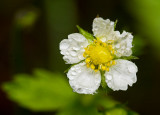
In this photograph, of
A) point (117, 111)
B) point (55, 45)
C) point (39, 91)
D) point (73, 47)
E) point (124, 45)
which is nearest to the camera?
point (124, 45)

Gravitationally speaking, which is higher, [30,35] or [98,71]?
[30,35]

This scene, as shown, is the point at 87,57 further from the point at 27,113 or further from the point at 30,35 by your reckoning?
the point at 30,35

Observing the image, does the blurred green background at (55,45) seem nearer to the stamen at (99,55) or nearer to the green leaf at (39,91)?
the green leaf at (39,91)

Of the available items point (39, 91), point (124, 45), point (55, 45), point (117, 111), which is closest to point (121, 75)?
point (124, 45)

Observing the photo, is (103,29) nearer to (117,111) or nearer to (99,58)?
(99,58)

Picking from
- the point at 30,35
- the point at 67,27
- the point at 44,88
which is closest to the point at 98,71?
the point at 44,88

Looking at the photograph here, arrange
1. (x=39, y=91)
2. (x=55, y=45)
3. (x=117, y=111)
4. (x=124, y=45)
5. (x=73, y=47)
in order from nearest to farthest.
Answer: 1. (x=124, y=45)
2. (x=73, y=47)
3. (x=117, y=111)
4. (x=39, y=91)
5. (x=55, y=45)

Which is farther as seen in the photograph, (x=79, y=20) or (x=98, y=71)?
(x=79, y=20)

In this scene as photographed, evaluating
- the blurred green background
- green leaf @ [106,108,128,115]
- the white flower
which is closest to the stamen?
the white flower
